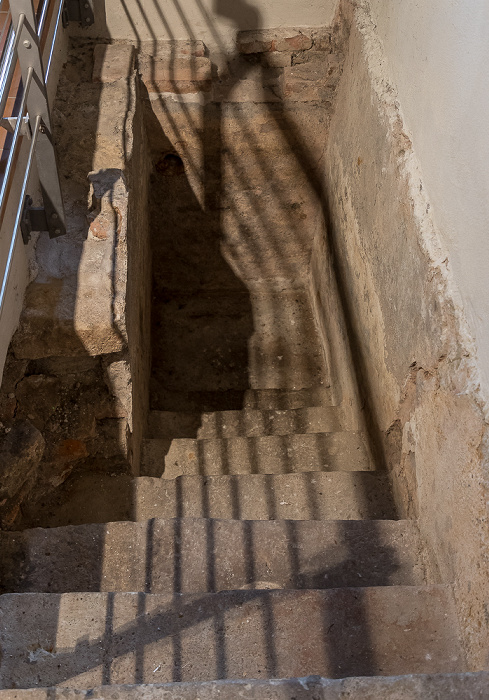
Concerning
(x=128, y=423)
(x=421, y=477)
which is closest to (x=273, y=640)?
(x=421, y=477)

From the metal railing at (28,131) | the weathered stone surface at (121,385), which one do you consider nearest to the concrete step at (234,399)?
the weathered stone surface at (121,385)

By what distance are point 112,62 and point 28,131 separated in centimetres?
191

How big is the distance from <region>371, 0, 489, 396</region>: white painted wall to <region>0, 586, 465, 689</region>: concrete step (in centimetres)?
95

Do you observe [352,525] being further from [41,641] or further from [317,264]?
[317,264]

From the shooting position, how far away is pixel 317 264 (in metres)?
5.69

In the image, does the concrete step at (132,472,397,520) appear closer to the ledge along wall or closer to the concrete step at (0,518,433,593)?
the ledge along wall

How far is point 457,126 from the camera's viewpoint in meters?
2.29

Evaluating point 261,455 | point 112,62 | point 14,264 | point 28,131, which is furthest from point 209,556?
point 112,62

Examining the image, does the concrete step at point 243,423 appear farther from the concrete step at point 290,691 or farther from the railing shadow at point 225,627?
the concrete step at point 290,691

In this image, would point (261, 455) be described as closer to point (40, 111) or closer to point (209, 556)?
point (209, 556)

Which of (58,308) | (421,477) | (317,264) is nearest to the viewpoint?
(421,477)

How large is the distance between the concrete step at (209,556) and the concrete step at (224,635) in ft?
0.87

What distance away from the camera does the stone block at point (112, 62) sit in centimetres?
437

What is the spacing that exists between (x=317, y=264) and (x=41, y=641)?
4136 millimetres
